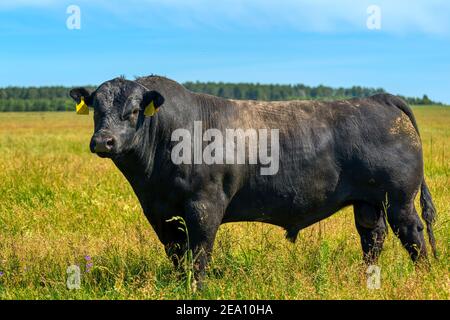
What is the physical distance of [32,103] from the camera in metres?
160

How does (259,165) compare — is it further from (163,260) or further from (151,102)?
(163,260)

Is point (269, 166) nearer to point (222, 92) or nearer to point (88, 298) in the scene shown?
point (88, 298)

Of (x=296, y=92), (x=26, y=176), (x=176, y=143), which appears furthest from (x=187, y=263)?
(x=296, y=92)

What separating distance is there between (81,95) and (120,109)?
29.6 inches

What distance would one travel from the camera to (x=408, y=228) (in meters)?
7.04

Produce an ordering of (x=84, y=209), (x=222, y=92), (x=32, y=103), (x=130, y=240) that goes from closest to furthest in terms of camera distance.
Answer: (x=130, y=240)
(x=84, y=209)
(x=32, y=103)
(x=222, y=92)

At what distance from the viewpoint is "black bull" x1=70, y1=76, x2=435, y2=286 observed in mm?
6168

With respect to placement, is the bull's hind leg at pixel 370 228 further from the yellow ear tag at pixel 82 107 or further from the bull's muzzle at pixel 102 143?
the yellow ear tag at pixel 82 107

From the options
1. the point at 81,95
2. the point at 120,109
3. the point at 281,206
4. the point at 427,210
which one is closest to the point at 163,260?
the point at 281,206

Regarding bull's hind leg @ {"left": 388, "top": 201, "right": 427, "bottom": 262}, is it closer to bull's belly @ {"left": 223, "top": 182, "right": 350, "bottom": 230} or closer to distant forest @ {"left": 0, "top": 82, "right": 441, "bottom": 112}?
bull's belly @ {"left": 223, "top": 182, "right": 350, "bottom": 230}

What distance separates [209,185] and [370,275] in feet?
6.15

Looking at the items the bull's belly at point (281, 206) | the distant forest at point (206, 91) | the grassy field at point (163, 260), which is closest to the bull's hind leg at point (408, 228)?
the grassy field at point (163, 260)

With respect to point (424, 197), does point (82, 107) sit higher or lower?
higher

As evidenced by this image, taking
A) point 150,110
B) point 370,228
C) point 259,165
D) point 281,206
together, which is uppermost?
point 150,110
